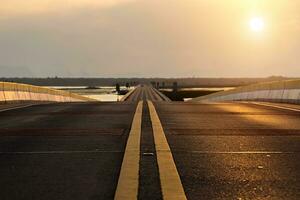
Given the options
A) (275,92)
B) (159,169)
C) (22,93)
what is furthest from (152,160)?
(22,93)

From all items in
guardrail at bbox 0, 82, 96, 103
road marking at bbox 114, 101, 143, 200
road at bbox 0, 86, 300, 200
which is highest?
road marking at bbox 114, 101, 143, 200

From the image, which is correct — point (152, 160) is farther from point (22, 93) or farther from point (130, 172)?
point (22, 93)

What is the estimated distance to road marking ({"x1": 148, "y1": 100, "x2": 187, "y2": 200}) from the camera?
18.4ft

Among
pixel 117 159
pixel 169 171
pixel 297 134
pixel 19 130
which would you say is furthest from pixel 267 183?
pixel 19 130

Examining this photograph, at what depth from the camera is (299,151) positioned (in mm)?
8227

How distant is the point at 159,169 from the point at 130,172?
1.27ft

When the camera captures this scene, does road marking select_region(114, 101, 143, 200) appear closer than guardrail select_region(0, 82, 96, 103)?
Yes

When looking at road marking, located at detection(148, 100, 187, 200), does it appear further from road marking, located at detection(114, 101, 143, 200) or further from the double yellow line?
road marking, located at detection(114, 101, 143, 200)

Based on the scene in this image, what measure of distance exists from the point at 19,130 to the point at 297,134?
206 inches

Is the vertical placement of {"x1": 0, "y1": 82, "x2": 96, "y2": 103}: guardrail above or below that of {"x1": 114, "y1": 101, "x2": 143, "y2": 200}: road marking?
below

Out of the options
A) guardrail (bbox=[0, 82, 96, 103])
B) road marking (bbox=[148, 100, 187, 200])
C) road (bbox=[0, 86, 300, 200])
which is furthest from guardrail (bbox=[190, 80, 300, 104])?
road marking (bbox=[148, 100, 187, 200])

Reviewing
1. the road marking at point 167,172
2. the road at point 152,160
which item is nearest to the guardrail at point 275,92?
the road at point 152,160

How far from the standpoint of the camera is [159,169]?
6.84 meters

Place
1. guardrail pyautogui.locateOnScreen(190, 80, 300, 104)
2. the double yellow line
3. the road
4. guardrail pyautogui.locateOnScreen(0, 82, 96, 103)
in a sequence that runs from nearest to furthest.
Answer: the double yellow line → the road → guardrail pyautogui.locateOnScreen(190, 80, 300, 104) → guardrail pyautogui.locateOnScreen(0, 82, 96, 103)
